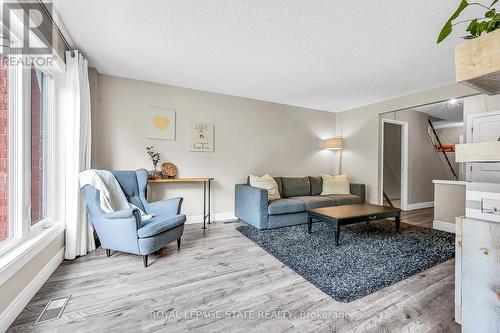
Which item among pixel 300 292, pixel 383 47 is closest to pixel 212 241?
pixel 300 292

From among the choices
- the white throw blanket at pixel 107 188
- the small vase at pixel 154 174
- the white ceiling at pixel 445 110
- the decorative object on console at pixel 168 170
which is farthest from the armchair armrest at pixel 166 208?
the white ceiling at pixel 445 110

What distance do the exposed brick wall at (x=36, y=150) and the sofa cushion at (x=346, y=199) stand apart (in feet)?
13.2

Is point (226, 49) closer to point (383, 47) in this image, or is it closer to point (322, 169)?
point (383, 47)

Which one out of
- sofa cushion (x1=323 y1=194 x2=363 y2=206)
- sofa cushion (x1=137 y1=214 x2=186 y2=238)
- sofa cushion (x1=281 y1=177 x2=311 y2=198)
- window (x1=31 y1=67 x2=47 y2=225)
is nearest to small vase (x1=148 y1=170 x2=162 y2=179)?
sofa cushion (x1=137 y1=214 x2=186 y2=238)

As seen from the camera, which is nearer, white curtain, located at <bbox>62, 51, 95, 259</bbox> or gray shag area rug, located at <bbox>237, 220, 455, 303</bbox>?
gray shag area rug, located at <bbox>237, 220, 455, 303</bbox>

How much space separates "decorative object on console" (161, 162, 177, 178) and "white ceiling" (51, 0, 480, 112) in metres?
1.34

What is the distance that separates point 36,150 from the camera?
207cm

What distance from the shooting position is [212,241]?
2883 millimetres

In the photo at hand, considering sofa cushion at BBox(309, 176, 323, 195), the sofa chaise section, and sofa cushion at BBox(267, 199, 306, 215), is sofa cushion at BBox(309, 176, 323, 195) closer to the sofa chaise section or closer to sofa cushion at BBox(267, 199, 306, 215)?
the sofa chaise section

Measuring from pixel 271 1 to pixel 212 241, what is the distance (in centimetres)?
269

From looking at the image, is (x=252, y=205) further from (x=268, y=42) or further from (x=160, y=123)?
(x=268, y=42)

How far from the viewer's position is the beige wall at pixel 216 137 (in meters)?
3.21

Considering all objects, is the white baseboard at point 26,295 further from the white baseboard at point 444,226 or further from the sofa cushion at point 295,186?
the white baseboard at point 444,226

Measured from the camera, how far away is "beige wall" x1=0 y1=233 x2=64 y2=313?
4.55ft
